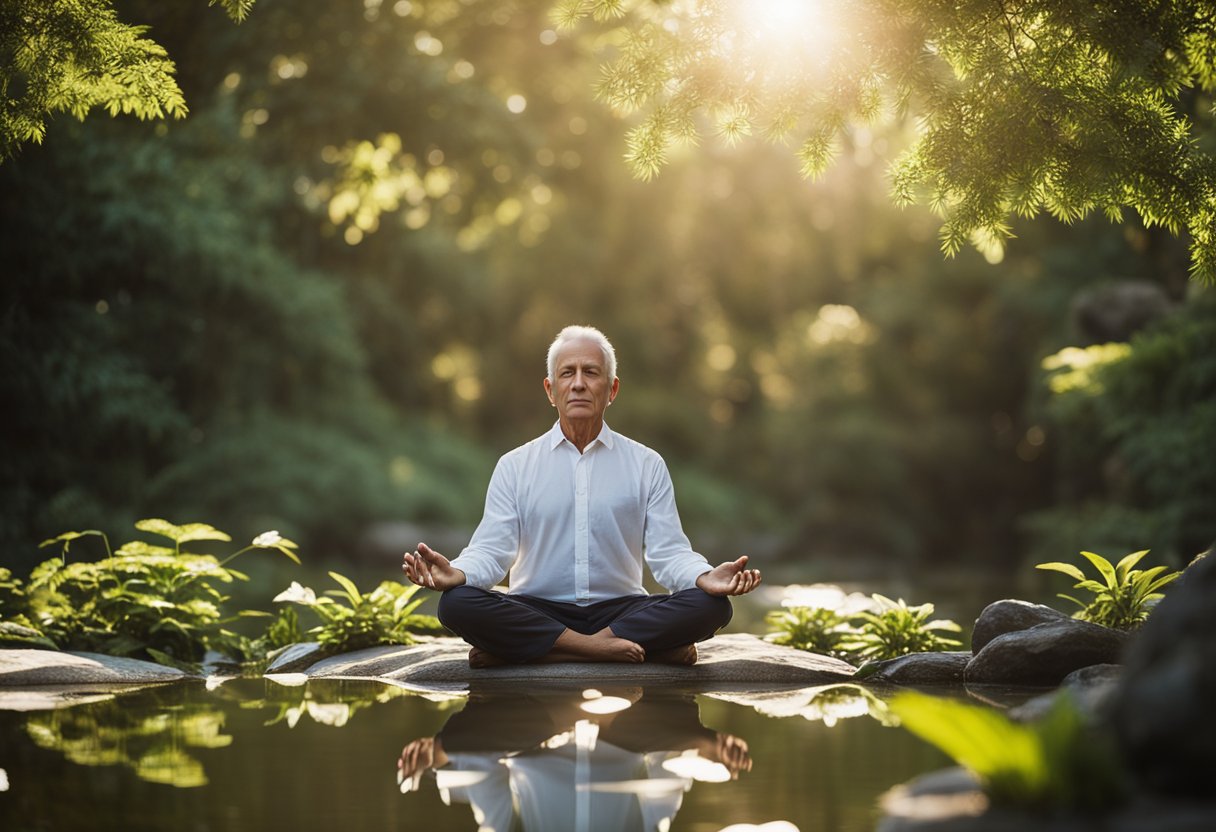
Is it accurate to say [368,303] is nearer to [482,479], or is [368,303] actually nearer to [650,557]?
[482,479]

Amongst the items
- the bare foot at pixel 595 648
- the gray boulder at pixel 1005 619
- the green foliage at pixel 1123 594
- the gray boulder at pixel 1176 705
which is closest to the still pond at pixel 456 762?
the bare foot at pixel 595 648

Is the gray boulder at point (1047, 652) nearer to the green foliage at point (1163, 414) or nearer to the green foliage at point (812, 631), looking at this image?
the green foliage at point (812, 631)

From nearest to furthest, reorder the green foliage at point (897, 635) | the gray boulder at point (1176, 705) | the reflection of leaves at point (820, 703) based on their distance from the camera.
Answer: the gray boulder at point (1176, 705)
the reflection of leaves at point (820, 703)
the green foliage at point (897, 635)

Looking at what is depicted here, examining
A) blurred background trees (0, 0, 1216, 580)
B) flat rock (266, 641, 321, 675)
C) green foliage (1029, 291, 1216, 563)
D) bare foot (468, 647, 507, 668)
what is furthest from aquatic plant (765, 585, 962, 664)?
green foliage (1029, 291, 1216, 563)

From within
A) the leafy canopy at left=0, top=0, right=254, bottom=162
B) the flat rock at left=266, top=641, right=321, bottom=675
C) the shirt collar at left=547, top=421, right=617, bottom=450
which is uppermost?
the leafy canopy at left=0, top=0, right=254, bottom=162

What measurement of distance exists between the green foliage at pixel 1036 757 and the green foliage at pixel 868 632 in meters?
3.74

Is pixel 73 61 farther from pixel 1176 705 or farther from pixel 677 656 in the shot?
pixel 1176 705

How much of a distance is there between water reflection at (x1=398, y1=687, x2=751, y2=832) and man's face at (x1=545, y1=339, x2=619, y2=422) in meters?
1.39

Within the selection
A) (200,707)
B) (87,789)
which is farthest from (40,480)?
(87,789)

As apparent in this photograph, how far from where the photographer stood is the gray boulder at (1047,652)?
5.36 metres

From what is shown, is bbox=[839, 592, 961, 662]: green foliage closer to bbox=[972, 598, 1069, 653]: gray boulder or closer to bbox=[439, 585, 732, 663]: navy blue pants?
bbox=[972, 598, 1069, 653]: gray boulder

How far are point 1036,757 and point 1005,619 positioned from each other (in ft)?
12.5

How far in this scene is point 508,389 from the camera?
32.5 m

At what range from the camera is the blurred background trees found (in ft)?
38.3
